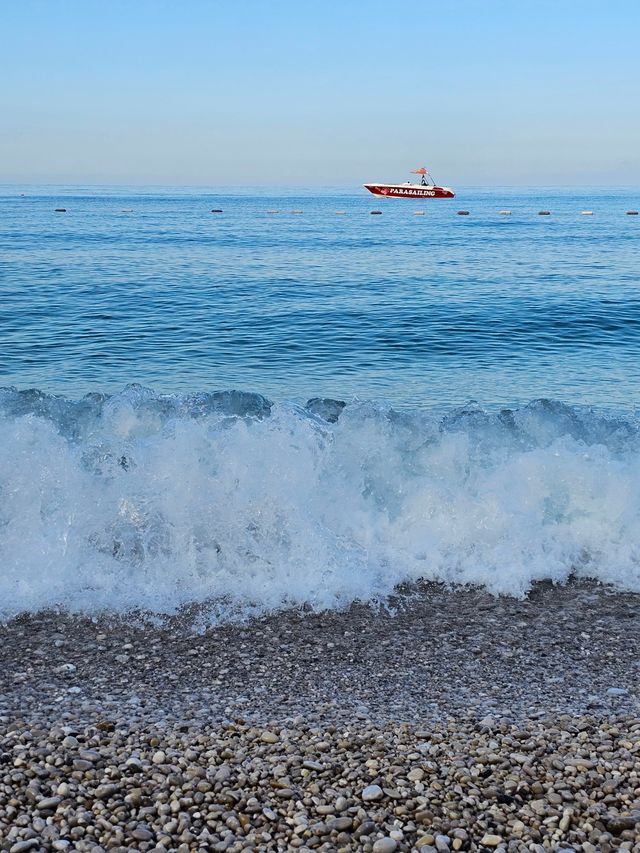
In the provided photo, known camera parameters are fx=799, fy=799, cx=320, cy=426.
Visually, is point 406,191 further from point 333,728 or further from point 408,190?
point 333,728

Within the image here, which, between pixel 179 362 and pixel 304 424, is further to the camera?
pixel 179 362

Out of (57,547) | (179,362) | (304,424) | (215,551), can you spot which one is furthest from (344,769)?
(179,362)

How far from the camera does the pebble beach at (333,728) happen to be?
4.17 m

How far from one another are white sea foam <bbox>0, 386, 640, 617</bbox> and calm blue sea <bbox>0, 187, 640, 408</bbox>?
4853 millimetres

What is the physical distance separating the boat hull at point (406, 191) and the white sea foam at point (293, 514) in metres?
97.5

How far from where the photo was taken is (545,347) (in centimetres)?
1870

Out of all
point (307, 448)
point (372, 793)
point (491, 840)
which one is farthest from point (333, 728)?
point (307, 448)

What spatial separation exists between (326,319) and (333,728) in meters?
16.8

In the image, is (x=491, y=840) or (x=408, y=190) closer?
(x=491, y=840)

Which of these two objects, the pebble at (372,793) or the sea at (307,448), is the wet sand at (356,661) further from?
the pebble at (372,793)

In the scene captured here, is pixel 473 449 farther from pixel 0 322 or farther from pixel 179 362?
pixel 0 322

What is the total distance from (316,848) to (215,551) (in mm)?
4059

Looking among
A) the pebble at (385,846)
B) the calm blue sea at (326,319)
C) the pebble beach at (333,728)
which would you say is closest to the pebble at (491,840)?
the pebble beach at (333,728)

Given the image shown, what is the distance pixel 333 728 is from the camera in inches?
202
